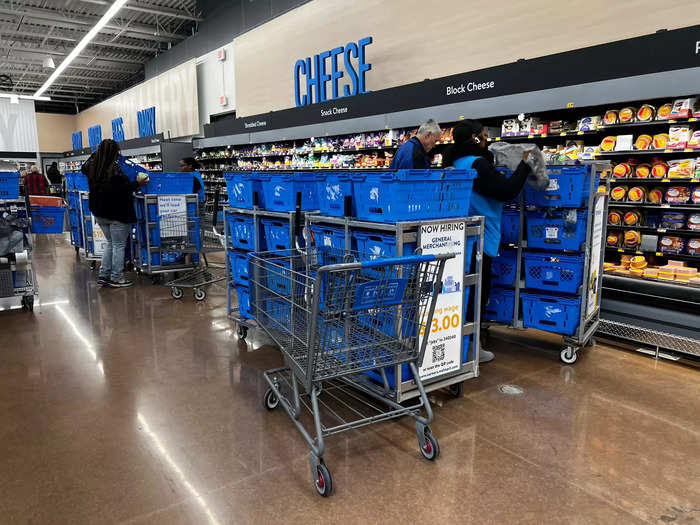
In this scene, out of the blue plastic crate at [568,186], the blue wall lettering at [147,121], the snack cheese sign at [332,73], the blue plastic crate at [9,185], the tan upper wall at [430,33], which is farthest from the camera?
the blue wall lettering at [147,121]

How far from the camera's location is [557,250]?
4.05m

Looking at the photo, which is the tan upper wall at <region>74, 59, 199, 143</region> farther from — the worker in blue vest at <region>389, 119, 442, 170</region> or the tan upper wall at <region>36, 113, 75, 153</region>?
the worker in blue vest at <region>389, 119, 442, 170</region>

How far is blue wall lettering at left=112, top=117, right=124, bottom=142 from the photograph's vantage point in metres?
21.5

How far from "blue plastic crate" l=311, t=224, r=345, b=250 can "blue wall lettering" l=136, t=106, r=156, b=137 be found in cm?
1630

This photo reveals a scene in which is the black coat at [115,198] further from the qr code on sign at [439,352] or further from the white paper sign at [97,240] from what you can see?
the qr code on sign at [439,352]

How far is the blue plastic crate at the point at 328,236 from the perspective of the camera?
3162mm

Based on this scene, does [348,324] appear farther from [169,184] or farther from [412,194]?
[169,184]

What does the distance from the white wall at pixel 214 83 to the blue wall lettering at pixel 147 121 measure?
11.1ft

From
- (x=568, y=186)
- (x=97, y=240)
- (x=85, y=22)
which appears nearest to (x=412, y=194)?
(x=568, y=186)

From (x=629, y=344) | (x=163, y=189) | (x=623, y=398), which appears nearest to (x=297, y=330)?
(x=623, y=398)

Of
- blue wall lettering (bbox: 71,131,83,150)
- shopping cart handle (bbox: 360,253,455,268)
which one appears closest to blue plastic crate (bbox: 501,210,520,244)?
shopping cart handle (bbox: 360,253,455,268)

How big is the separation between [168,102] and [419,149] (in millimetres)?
15121

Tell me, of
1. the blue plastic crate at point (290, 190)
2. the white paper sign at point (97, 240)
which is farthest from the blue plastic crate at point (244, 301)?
the white paper sign at point (97, 240)

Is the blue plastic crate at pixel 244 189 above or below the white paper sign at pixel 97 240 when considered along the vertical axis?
above
